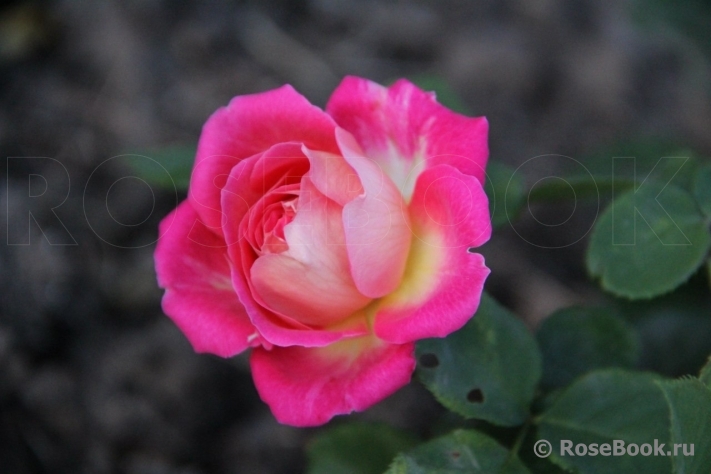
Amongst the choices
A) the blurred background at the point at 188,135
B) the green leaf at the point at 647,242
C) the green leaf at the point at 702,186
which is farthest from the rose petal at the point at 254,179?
the blurred background at the point at 188,135

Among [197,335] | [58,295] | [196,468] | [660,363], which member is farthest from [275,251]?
[58,295]

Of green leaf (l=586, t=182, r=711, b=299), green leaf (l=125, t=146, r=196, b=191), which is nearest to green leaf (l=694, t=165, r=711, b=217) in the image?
green leaf (l=586, t=182, r=711, b=299)

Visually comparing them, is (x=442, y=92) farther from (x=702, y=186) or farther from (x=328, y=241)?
(x=328, y=241)

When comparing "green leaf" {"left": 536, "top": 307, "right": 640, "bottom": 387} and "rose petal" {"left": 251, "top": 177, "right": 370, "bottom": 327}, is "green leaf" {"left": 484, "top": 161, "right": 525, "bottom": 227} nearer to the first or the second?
"green leaf" {"left": 536, "top": 307, "right": 640, "bottom": 387}

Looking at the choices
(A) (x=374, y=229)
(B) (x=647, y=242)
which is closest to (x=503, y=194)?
(B) (x=647, y=242)

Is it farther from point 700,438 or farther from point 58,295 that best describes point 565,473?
point 58,295

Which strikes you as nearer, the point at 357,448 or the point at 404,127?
the point at 404,127
